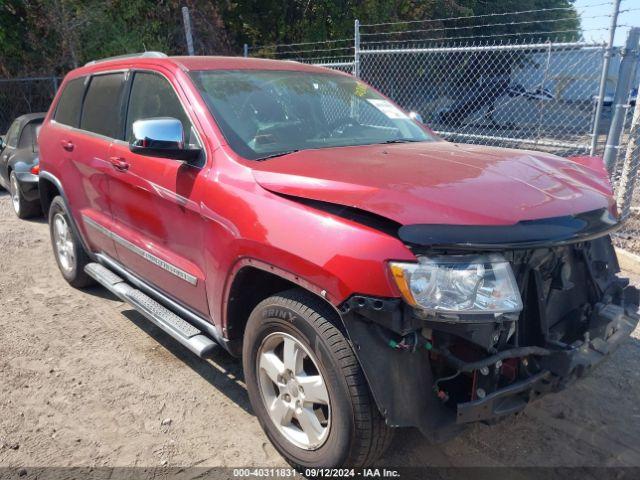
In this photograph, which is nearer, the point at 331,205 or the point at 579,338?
the point at 331,205

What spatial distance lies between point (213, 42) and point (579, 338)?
13488 mm

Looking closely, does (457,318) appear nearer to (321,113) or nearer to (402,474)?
(402,474)

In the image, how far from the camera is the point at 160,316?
335 centimetres

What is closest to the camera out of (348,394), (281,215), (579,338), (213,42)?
→ (348,394)

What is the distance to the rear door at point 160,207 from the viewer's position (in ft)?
9.91

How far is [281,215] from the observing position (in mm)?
2416

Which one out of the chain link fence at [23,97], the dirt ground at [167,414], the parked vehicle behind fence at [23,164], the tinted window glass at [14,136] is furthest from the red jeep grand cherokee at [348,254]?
the chain link fence at [23,97]

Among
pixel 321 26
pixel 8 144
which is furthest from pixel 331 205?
pixel 321 26

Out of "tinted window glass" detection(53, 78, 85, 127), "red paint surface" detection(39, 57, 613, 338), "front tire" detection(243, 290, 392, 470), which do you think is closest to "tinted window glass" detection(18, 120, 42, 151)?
"tinted window glass" detection(53, 78, 85, 127)

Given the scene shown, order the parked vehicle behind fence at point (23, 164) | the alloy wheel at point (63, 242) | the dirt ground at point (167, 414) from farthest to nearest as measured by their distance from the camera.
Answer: the parked vehicle behind fence at point (23, 164)
the alloy wheel at point (63, 242)
the dirt ground at point (167, 414)

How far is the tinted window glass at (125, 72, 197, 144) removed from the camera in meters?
3.24

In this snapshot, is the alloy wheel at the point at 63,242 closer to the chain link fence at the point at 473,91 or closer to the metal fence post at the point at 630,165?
the metal fence post at the point at 630,165

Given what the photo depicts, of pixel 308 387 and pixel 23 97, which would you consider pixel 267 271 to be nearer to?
pixel 308 387

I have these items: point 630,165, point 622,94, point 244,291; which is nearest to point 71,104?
point 244,291
